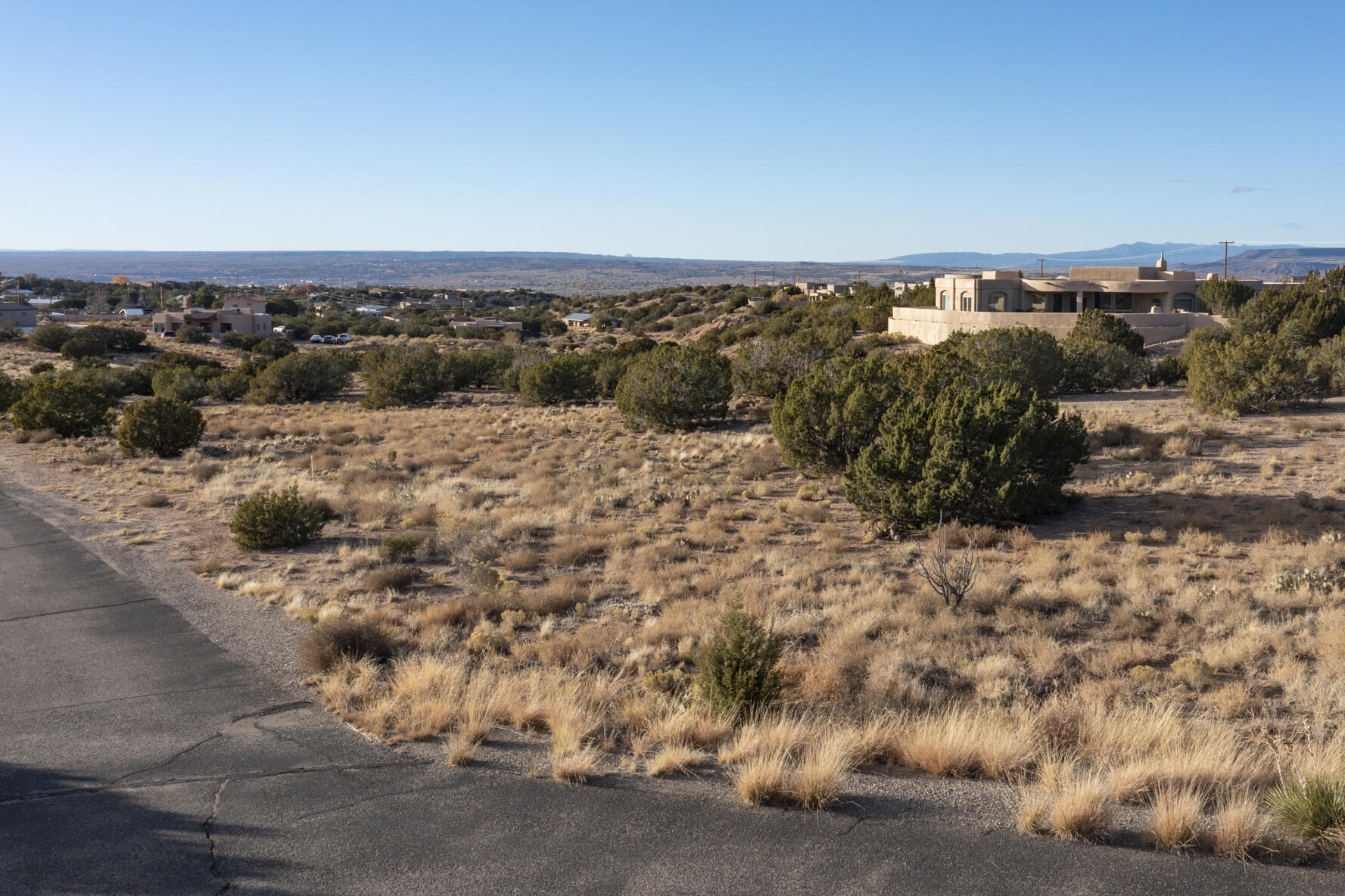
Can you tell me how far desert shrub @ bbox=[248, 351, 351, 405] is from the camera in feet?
152

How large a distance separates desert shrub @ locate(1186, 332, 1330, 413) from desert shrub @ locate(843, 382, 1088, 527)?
13.1 meters

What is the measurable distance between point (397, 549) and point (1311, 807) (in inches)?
487

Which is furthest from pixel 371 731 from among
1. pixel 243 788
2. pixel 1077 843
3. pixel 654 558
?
pixel 654 558

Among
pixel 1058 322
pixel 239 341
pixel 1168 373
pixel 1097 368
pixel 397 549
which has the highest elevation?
pixel 1058 322

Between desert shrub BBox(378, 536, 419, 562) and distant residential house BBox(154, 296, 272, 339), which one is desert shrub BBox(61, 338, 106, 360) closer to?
distant residential house BBox(154, 296, 272, 339)

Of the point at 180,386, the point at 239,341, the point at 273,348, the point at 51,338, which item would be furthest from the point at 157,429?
the point at 239,341

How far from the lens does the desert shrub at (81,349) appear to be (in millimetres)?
61844

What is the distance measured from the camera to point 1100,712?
7891 mm

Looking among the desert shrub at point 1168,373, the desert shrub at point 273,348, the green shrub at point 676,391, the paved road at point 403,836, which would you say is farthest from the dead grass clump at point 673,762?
the desert shrub at point 273,348

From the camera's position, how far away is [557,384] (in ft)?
139

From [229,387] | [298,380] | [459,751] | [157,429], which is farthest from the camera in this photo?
[229,387]

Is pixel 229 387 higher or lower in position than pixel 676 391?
lower

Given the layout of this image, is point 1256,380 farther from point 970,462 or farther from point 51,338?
point 51,338

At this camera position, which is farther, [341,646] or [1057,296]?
[1057,296]
